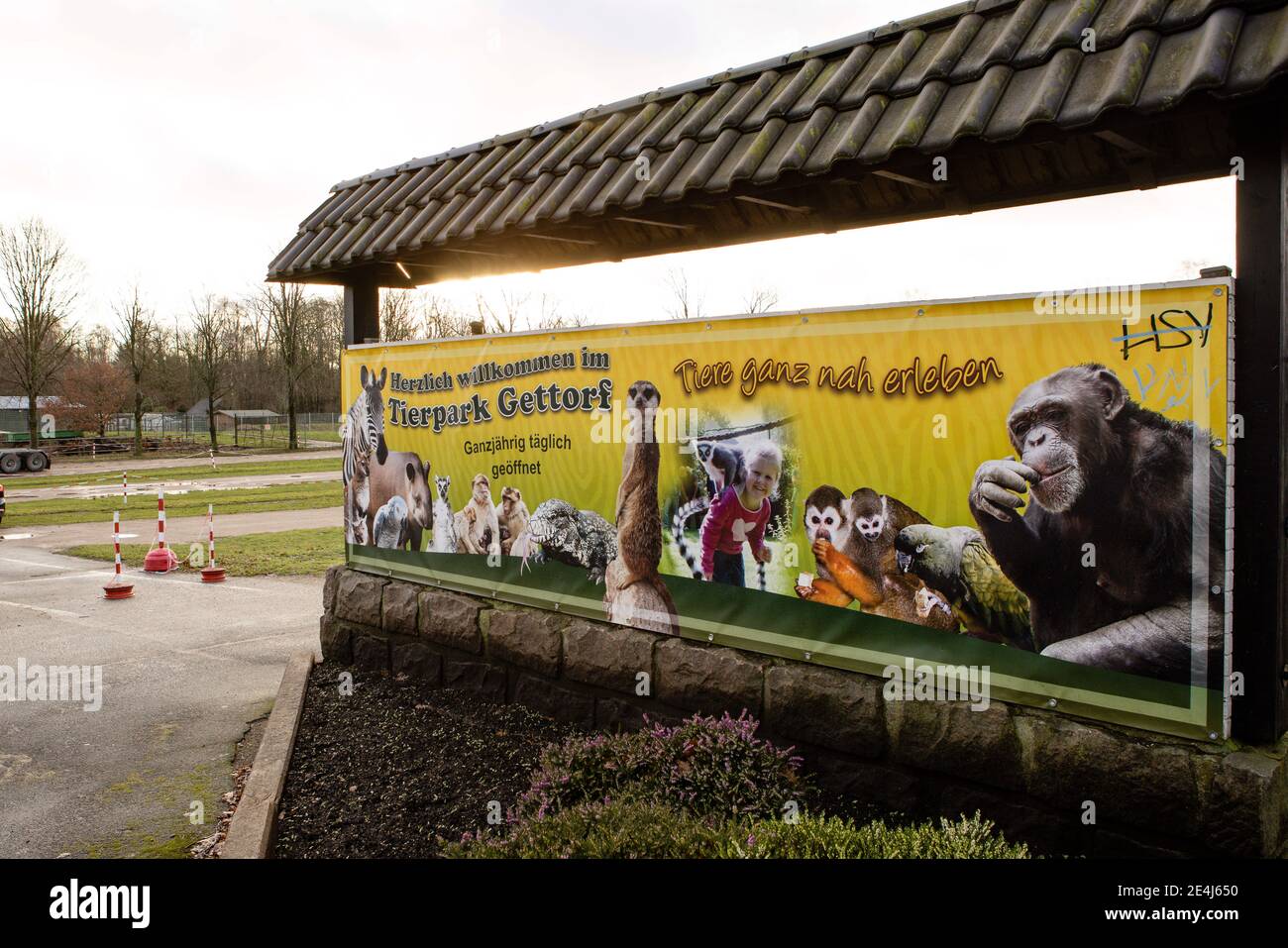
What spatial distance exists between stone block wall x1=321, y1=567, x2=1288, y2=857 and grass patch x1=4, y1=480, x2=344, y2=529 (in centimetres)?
1786

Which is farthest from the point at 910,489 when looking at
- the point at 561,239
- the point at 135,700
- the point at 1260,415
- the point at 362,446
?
the point at 135,700

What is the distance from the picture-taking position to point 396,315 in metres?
55.9

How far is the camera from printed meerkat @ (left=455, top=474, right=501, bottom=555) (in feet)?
22.8

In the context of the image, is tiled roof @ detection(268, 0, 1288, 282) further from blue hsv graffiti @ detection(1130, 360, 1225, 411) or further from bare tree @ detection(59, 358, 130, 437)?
bare tree @ detection(59, 358, 130, 437)

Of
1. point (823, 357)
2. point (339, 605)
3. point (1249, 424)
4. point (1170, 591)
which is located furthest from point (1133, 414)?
point (339, 605)

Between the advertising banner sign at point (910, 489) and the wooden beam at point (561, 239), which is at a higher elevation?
the wooden beam at point (561, 239)

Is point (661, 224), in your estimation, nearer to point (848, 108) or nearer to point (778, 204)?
→ point (778, 204)

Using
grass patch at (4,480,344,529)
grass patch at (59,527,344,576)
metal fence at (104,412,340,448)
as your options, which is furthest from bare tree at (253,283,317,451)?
grass patch at (59,527,344,576)

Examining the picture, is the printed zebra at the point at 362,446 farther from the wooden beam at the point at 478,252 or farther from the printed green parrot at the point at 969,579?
the printed green parrot at the point at 969,579

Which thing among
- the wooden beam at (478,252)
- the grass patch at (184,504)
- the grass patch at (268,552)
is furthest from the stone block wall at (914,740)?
the grass patch at (184,504)

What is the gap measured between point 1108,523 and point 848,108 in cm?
239

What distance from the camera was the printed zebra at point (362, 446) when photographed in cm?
815

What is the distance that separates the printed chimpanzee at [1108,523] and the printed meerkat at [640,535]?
208cm

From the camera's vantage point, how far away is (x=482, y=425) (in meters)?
7.07
